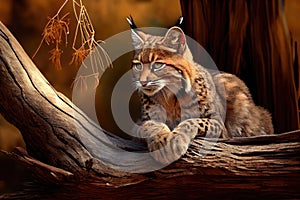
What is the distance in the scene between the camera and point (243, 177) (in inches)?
52.3

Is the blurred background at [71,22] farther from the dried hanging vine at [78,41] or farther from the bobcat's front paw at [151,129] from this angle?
the bobcat's front paw at [151,129]

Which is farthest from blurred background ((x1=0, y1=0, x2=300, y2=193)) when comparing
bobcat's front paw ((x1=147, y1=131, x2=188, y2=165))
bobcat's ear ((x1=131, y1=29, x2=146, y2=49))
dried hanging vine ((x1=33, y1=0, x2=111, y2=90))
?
bobcat's front paw ((x1=147, y1=131, x2=188, y2=165))

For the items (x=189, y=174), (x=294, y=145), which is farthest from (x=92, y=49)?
(x=294, y=145)

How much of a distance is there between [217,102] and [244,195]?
0.89 ft

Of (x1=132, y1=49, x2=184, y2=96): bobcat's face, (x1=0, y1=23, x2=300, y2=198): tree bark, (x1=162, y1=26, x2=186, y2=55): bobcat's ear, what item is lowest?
(x1=0, y1=23, x2=300, y2=198): tree bark

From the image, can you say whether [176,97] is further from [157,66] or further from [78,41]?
[78,41]

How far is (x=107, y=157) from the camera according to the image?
1.40 metres

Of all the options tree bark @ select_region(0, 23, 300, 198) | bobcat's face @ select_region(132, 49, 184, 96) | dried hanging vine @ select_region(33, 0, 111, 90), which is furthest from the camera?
dried hanging vine @ select_region(33, 0, 111, 90)

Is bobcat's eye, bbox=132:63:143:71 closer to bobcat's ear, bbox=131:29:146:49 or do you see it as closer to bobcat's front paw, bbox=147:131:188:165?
bobcat's ear, bbox=131:29:146:49

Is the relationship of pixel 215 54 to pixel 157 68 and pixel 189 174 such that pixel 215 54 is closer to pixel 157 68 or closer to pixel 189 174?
pixel 157 68

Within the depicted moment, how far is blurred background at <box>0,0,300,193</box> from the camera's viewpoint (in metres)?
1.75

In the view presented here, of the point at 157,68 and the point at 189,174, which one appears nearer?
the point at 189,174

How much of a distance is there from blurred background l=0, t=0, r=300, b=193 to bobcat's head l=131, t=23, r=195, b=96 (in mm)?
301

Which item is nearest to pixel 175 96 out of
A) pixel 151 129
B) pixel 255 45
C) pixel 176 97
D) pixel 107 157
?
pixel 176 97
